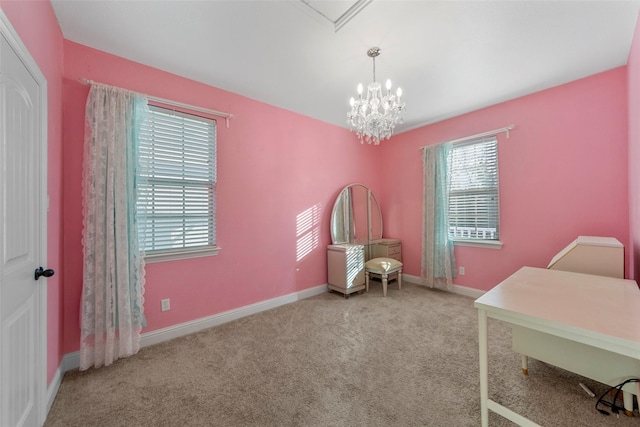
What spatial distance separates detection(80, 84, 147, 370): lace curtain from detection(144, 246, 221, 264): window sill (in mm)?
164

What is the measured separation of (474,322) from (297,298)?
2091mm

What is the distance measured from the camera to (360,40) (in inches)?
78.4

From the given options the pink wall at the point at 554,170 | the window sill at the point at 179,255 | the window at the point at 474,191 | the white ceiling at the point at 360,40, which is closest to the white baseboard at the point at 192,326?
the window sill at the point at 179,255

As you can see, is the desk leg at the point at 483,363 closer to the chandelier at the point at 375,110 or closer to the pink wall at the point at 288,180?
the chandelier at the point at 375,110

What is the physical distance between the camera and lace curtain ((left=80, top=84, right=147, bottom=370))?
1.93m

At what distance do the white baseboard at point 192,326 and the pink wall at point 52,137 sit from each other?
0.09m

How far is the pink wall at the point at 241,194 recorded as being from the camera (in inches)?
78.1

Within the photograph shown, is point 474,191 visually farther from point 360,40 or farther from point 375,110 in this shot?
point 360,40

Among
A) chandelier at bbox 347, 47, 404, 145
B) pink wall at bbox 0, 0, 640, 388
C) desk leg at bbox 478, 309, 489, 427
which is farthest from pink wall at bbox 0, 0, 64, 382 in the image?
desk leg at bbox 478, 309, 489, 427

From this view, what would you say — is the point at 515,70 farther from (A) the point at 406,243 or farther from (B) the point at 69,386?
(B) the point at 69,386

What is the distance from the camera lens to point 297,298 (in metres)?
3.39

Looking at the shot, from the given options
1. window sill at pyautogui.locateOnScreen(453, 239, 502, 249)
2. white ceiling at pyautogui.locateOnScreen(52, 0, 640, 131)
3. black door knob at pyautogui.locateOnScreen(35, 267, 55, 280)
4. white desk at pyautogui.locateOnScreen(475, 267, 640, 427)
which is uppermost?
white ceiling at pyautogui.locateOnScreen(52, 0, 640, 131)

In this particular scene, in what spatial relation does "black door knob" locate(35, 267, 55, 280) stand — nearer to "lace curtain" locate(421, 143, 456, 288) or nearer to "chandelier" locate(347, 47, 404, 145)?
"chandelier" locate(347, 47, 404, 145)

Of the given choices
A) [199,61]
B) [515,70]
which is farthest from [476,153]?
[199,61]
